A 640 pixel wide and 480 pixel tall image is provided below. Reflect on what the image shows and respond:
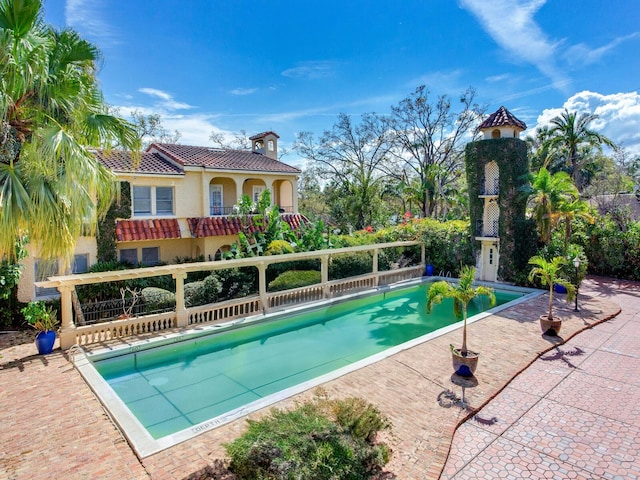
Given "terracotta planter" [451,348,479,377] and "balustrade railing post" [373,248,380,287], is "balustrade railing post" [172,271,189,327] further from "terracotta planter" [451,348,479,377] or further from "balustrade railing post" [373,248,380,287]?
"balustrade railing post" [373,248,380,287]

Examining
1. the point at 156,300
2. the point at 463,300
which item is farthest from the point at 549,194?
the point at 156,300

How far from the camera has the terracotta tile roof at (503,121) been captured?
1955cm

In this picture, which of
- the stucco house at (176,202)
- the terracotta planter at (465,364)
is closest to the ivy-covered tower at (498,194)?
the stucco house at (176,202)

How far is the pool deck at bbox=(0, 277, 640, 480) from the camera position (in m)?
5.91

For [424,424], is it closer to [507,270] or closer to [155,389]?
[155,389]

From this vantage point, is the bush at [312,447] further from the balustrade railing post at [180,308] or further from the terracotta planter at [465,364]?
the balustrade railing post at [180,308]

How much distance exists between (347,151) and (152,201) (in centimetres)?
2506

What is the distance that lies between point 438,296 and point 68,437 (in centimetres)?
842

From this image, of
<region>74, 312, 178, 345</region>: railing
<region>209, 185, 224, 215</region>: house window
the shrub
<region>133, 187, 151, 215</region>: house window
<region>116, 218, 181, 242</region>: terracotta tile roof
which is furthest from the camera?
<region>209, 185, 224, 215</region>: house window

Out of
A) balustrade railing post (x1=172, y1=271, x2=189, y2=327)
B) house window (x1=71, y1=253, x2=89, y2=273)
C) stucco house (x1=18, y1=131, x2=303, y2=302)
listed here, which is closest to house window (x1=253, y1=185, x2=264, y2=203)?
stucco house (x1=18, y1=131, x2=303, y2=302)

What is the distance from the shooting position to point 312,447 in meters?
5.05

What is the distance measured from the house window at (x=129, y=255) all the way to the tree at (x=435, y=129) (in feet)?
83.6

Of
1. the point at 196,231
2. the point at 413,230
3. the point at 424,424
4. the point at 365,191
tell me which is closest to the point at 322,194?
the point at 365,191

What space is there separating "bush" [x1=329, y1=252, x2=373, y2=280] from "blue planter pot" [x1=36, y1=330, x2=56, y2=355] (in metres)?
12.0
